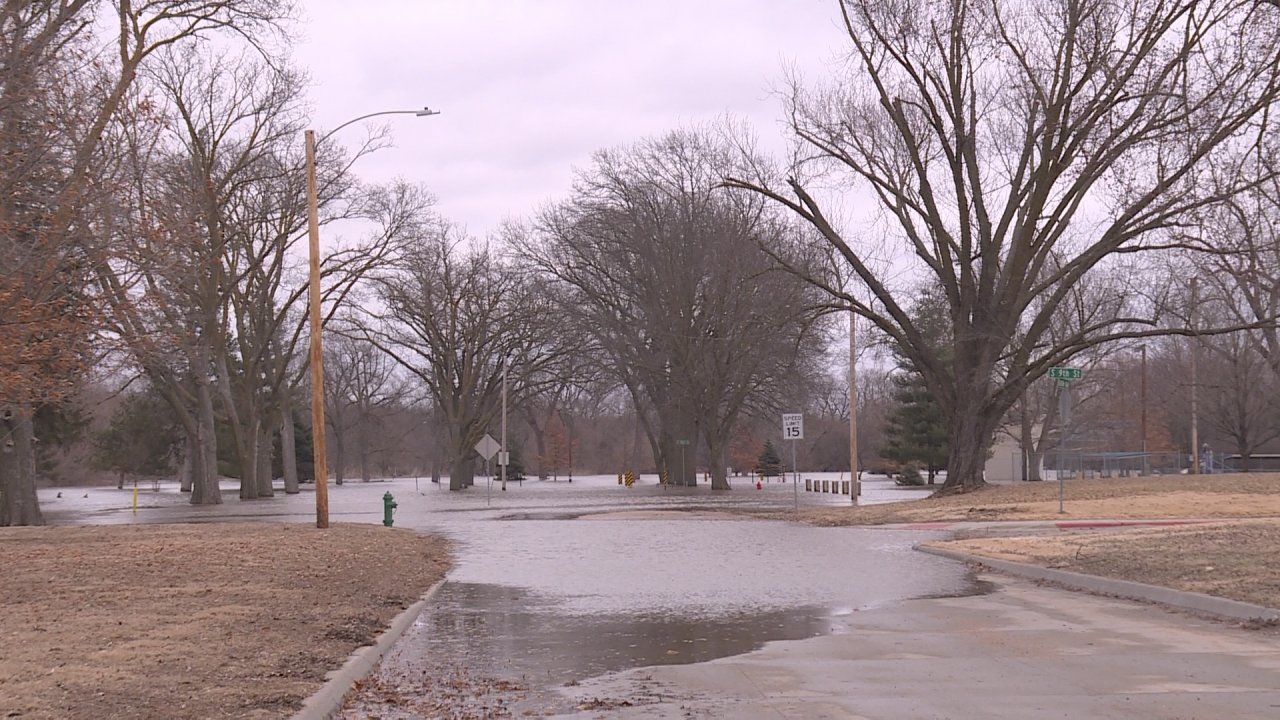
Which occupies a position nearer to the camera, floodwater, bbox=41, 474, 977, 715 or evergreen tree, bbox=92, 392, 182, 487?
floodwater, bbox=41, 474, 977, 715

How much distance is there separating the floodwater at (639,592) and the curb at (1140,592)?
88 centimetres

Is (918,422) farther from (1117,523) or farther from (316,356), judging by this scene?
(316,356)

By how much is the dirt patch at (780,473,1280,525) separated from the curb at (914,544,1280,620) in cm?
966

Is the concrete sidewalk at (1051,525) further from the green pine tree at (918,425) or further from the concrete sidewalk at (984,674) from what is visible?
the green pine tree at (918,425)

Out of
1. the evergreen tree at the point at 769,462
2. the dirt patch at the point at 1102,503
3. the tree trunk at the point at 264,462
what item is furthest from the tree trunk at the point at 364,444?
the dirt patch at the point at 1102,503

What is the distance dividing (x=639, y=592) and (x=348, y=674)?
702 centimetres

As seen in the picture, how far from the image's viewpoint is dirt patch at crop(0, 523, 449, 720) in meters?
7.72

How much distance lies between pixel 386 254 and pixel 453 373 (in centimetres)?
1320

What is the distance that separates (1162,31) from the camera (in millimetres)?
30766

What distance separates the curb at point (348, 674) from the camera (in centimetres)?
781

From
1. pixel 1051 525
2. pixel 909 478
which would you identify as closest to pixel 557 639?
pixel 1051 525

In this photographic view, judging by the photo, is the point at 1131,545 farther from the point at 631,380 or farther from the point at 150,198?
the point at 631,380

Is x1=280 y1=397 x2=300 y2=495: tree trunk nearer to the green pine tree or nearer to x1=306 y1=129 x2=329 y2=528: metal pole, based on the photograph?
the green pine tree

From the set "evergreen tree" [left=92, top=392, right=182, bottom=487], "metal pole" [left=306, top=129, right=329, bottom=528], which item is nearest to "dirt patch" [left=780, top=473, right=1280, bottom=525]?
"metal pole" [left=306, top=129, right=329, bottom=528]
